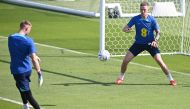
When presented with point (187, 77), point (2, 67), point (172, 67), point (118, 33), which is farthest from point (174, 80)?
point (118, 33)

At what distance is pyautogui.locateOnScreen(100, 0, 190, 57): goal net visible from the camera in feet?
85.3

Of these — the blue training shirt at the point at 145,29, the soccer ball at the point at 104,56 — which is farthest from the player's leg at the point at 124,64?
the soccer ball at the point at 104,56

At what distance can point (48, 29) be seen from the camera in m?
31.0

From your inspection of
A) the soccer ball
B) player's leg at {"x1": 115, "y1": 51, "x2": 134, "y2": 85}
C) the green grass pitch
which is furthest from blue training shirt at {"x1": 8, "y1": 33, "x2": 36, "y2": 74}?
the soccer ball

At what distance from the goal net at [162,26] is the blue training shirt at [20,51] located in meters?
9.26

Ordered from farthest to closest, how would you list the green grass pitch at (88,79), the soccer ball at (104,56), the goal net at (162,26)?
the goal net at (162,26) < the soccer ball at (104,56) < the green grass pitch at (88,79)

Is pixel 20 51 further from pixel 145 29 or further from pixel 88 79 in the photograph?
pixel 88 79

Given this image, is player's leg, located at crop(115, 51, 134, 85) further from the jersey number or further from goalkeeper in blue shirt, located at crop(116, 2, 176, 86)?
the jersey number

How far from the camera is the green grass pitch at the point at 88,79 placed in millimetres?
17453

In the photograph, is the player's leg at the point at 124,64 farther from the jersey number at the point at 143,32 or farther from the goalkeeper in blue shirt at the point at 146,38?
the jersey number at the point at 143,32

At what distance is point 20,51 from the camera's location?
15.3m

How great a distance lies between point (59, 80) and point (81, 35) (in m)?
9.07

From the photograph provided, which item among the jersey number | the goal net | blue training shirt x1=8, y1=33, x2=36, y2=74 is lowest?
the goal net

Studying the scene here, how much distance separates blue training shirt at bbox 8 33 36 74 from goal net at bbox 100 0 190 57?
9.26 meters
